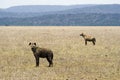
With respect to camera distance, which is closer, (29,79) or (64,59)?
(29,79)

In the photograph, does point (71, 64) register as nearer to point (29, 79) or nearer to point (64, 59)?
point (64, 59)

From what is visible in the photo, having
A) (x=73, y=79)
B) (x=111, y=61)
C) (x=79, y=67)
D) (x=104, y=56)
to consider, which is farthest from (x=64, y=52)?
(x=73, y=79)

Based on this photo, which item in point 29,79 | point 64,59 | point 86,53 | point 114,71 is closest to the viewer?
point 29,79

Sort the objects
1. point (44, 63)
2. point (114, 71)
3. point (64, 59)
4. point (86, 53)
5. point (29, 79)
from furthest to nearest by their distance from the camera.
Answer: point (86, 53) < point (64, 59) < point (44, 63) < point (114, 71) < point (29, 79)

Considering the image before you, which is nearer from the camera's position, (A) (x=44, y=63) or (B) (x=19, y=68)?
(B) (x=19, y=68)

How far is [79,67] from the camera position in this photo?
2044 cm

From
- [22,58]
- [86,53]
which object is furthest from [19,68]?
[86,53]

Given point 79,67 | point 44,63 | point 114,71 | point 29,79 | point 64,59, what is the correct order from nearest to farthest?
1. point 29,79
2. point 114,71
3. point 79,67
4. point 44,63
5. point 64,59

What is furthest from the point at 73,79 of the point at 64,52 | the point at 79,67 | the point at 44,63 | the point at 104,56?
the point at 64,52

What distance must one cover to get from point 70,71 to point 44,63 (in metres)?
3.09

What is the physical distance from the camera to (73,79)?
1723 cm

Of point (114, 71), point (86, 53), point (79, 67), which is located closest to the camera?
point (114, 71)

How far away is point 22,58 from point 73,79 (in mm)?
7428

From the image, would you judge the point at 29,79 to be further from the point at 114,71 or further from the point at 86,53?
the point at 86,53
